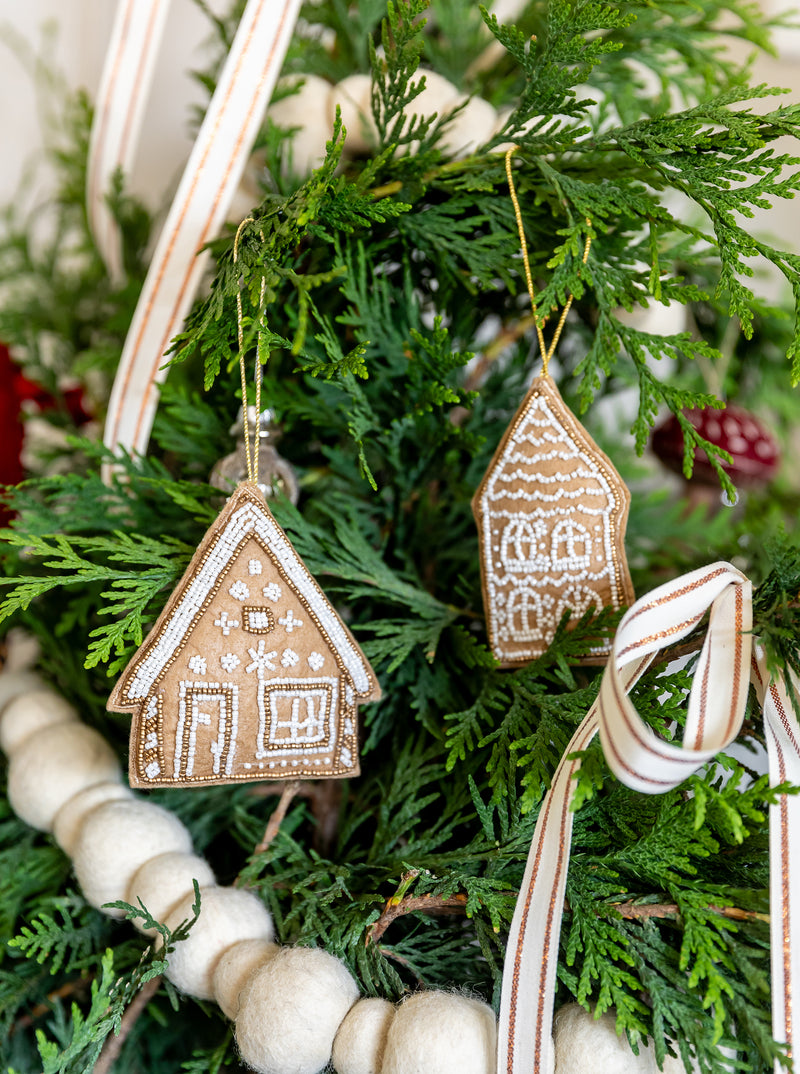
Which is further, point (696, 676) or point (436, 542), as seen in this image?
point (436, 542)

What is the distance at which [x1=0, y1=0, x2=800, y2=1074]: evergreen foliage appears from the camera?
0.47m

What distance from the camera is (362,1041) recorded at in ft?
1.52

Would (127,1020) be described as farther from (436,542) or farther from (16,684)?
(436,542)

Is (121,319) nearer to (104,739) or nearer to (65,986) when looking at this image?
(104,739)

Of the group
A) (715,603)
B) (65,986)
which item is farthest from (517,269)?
(65,986)

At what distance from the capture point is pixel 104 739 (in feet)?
2.21

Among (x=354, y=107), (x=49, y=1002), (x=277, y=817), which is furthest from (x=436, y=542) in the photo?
(x=49, y=1002)

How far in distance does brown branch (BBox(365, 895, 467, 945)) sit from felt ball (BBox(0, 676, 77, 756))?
323 mm

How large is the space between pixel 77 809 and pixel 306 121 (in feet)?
1.78

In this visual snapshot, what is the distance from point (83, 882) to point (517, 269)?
1.71 feet

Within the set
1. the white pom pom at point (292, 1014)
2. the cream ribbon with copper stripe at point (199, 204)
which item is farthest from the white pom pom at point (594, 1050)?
the cream ribbon with copper stripe at point (199, 204)

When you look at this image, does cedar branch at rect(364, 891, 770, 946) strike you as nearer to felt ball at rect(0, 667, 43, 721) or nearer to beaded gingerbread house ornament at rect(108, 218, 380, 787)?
beaded gingerbread house ornament at rect(108, 218, 380, 787)

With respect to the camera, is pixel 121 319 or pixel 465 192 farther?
pixel 121 319

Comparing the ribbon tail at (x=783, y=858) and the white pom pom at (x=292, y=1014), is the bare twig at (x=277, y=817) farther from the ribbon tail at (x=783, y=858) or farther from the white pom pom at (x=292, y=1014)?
the ribbon tail at (x=783, y=858)
